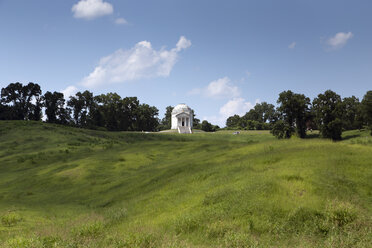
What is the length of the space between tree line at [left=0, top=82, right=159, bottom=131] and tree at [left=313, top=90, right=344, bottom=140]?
7404 centimetres

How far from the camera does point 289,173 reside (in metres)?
16.8

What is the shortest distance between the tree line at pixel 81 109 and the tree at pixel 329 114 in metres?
74.0

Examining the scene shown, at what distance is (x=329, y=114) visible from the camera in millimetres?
78500

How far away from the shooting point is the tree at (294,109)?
8438 cm

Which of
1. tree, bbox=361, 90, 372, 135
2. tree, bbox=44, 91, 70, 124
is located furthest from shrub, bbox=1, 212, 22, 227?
tree, bbox=44, 91, 70, 124

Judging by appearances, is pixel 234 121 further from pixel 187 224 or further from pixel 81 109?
pixel 187 224

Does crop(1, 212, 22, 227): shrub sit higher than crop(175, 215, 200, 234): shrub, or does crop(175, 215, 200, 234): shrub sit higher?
crop(175, 215, 200, 234): shrub

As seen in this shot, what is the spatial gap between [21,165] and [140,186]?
28.4 metres

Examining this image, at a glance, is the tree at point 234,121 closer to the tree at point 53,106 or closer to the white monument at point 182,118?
the white monument at point 182,118

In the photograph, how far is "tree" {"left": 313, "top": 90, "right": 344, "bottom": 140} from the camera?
76.4 metres

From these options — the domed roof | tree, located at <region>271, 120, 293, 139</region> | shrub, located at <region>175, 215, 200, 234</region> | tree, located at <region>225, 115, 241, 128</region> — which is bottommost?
shrub, located at <region>175, 215, 200, 234</region>

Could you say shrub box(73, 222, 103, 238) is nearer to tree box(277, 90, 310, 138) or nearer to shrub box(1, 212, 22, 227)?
shrub box(1, 212, 22, 227)

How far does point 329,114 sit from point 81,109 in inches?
3561

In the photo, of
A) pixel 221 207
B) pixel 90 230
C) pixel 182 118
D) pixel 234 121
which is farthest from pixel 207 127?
pixel 90 230
